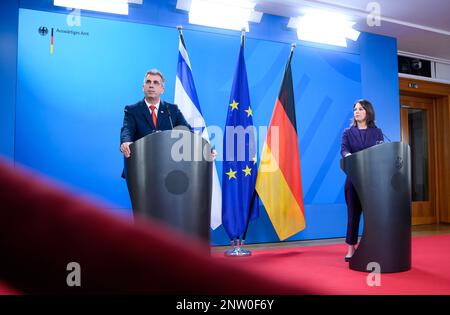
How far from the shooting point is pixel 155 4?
3.58 meters

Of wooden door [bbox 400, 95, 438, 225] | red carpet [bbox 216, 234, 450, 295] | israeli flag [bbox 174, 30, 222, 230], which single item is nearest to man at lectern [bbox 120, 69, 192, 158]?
israeli flag [bbox 174, 30, 222, 230]

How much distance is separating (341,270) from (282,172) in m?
1.11

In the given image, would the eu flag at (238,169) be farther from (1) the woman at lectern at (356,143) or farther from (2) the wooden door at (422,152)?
(2) the wooden door at (422,152)

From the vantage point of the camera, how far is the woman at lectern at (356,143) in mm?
2701

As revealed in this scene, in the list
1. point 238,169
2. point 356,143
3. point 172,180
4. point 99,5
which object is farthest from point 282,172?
point 99,5

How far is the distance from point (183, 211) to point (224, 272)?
0.96 metres

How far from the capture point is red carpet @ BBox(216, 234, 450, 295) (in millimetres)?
1855

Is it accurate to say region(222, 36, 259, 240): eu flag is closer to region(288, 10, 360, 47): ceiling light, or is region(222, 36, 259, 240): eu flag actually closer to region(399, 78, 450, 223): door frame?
region(288, 10, 360, 47): ceiling light

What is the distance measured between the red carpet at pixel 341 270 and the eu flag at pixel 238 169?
342mm

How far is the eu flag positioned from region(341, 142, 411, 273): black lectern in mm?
1039

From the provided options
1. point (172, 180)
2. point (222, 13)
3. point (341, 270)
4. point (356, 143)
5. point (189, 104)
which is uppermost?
point (222, 13)

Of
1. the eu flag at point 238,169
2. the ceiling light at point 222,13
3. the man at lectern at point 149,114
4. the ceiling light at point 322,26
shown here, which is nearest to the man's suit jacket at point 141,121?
the man at lectern at point 149,114

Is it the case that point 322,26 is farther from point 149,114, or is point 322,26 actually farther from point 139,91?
point 149,114

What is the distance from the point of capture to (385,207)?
7.40 feet
